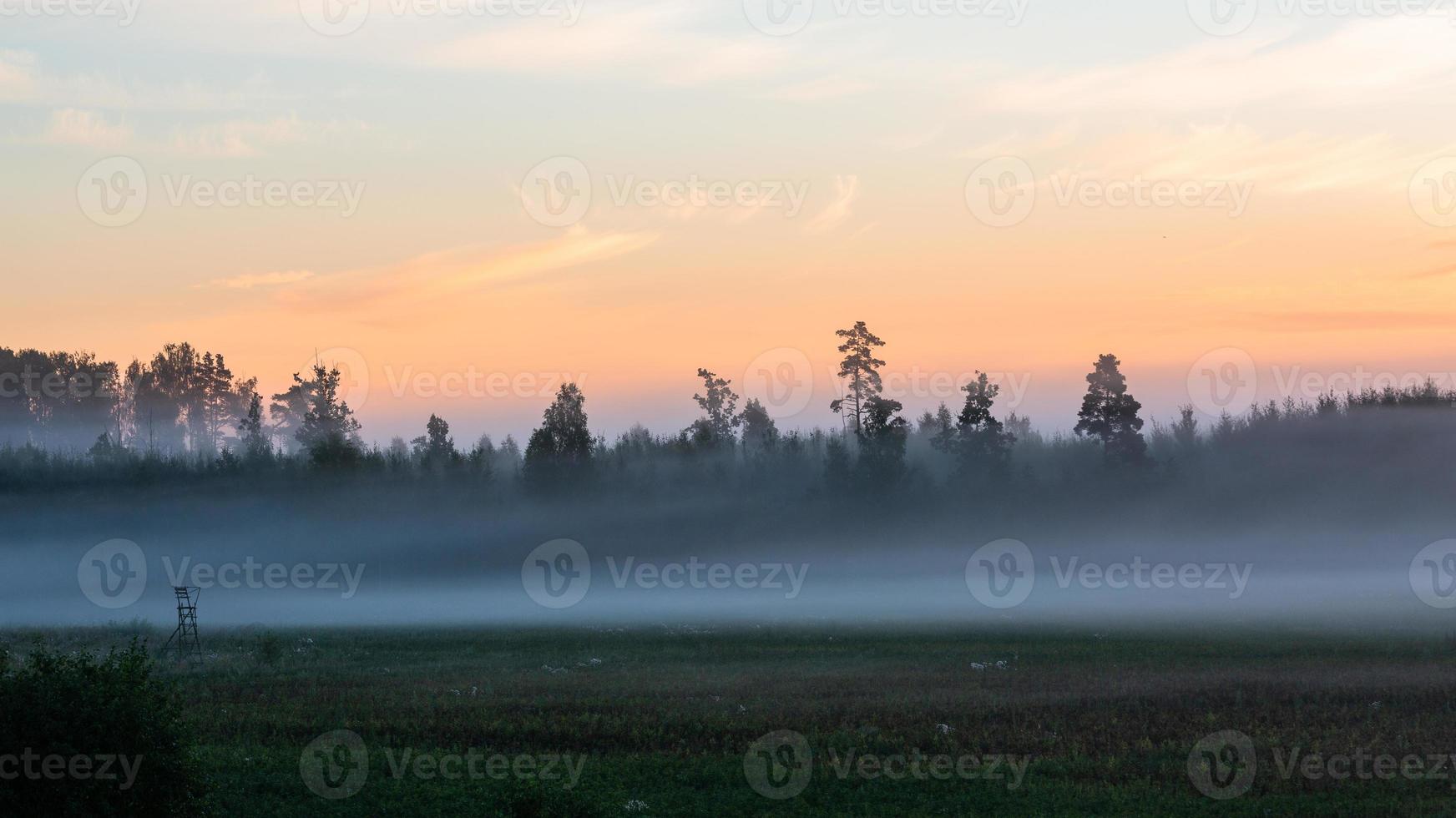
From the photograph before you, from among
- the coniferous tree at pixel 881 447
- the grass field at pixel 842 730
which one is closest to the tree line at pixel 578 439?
the coniferous tree at pixel 881 447

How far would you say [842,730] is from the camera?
31062mm

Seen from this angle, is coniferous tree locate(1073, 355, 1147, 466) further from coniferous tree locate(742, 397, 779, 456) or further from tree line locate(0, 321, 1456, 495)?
coniferous tree locate(742, 397, 779, 456)

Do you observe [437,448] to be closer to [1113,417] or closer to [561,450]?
[561,450]

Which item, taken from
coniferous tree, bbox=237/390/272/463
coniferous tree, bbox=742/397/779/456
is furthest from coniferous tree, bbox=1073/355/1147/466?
coniferous tree, bbox=237/390/272/463

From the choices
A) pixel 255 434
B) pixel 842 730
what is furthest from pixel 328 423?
pixel 842 730

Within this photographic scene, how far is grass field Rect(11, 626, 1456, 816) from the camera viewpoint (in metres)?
24.7

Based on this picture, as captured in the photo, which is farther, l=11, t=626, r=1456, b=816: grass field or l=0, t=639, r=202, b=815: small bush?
l=11, t=626, r=1456, b=816: grass field

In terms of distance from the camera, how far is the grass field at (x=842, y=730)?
24688 mm

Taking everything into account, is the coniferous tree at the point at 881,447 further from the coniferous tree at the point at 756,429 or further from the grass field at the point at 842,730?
the grass field at the point at 842,730

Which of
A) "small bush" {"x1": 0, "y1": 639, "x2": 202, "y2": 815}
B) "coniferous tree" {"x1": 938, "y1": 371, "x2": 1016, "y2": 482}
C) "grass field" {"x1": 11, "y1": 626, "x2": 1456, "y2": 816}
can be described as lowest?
"grass field" {"x1": 11, "y1": 626, "x2": 1456, "y2": 816}

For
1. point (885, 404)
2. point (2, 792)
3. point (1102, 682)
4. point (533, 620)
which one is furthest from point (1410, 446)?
point (2, 792)

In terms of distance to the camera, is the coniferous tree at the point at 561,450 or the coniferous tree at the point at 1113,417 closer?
the coniferous tree at the point at 1113,417

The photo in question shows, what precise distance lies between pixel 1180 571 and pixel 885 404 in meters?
29.1

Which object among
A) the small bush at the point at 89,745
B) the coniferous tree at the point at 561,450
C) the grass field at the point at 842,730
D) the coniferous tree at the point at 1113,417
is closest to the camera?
the small bush at the point at 89,745
